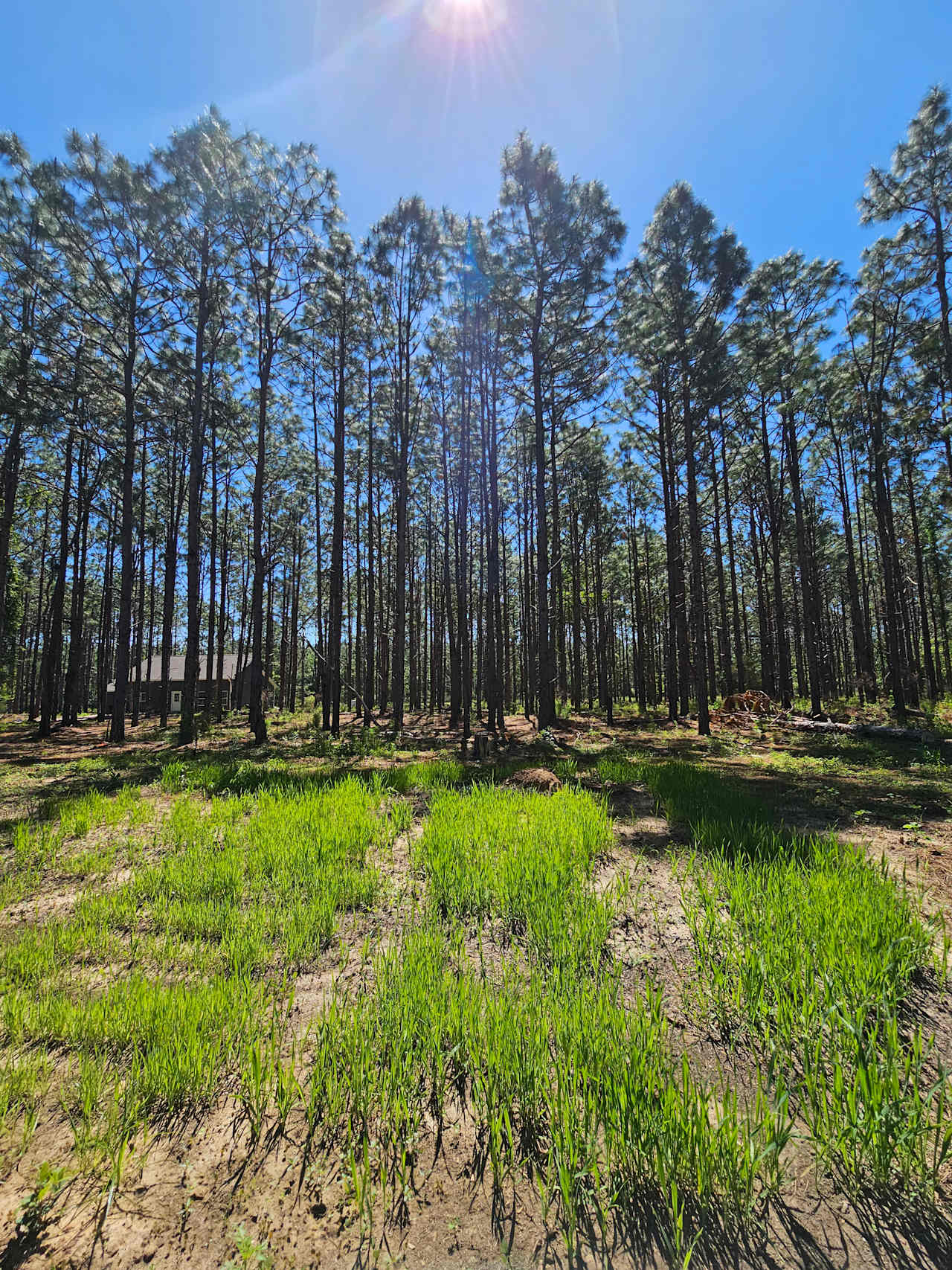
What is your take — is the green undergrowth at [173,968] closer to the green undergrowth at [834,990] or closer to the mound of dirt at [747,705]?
the green undergrowth at [834,990]

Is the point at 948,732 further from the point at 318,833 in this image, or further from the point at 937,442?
the point at 318,833

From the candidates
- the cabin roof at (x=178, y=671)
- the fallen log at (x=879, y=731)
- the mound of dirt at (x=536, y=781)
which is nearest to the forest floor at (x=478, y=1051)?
the mound of dirt at (x=536, y=781)

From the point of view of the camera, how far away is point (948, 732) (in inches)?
479

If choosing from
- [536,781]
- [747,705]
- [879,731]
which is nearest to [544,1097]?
[536,781]

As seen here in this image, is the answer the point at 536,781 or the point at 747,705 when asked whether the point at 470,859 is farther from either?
the point at 747,705

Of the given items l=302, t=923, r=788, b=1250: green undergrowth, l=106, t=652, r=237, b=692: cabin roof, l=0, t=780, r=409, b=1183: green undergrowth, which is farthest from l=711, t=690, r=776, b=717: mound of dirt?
l=106, t=652, r=237, b=692: cabin roof

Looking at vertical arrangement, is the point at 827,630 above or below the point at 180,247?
below

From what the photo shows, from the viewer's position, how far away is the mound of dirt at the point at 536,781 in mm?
6590

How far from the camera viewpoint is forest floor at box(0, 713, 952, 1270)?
139 cm

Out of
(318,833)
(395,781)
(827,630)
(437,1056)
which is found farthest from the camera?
(827,630)

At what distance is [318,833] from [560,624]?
61.5 feet

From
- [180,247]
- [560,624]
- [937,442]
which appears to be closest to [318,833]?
[180,247]

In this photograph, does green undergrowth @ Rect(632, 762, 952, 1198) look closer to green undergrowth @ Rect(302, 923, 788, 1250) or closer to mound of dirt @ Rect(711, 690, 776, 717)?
green undergrowth @ Rect(302, 923, 788, 1250)

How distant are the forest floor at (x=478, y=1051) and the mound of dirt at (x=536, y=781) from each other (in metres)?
2.09
